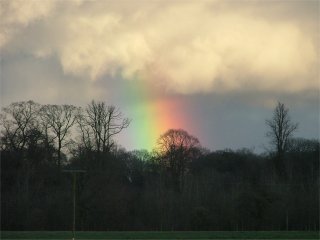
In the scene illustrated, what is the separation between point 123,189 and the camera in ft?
252

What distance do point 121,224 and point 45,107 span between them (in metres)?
25.2

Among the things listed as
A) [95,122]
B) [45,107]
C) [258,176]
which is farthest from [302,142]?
[45,107]

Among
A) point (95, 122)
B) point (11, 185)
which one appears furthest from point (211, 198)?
point (11, 185)

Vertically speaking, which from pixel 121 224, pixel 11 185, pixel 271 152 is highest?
pixel 271 152

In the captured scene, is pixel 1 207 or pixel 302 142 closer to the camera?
pixel 1 207

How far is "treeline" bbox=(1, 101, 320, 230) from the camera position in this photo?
230 ft

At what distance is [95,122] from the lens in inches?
3241

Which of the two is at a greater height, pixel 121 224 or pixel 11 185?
pixel 11 185

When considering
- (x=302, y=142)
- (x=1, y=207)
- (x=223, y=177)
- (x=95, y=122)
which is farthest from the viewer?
(x=302, y=142)

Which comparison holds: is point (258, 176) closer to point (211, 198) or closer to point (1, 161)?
point (211, 198)

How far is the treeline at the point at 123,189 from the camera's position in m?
70.2

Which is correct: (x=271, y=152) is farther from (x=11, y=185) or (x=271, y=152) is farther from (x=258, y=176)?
(x=11, y=185)

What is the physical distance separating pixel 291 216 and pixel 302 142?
1340 inches

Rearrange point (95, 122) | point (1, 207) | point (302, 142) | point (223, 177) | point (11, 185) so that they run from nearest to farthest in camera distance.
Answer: point (1, 207) → point (11, 185) → point (95, 122) → point (223, 177) → point (302, 142)
